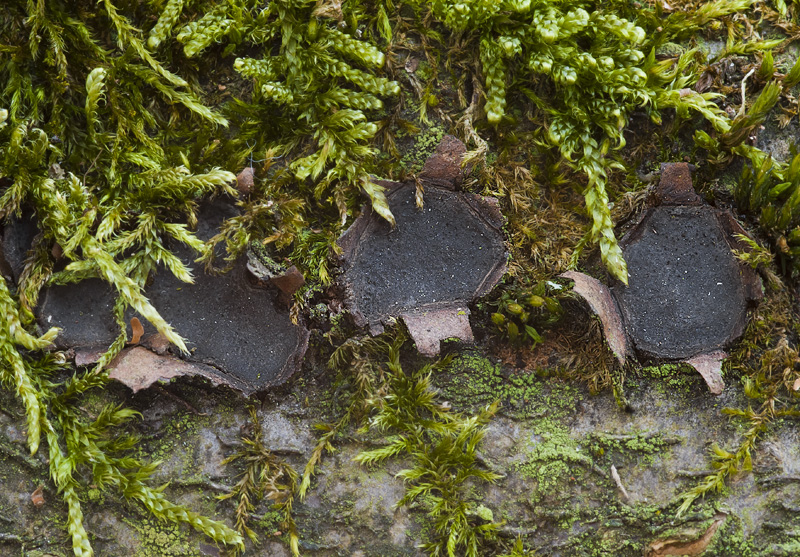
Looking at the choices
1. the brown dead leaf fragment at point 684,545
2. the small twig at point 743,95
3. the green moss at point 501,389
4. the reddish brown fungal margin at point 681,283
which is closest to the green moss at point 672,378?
the reddish brown fungal margin at point 681,283

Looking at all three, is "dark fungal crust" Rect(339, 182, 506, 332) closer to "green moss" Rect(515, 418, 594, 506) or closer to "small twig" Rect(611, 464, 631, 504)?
"green moss" Rect(515, 418, 594, 506)

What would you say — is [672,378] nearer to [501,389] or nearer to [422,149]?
[501,389]

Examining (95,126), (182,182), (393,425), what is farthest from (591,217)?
(95,126)

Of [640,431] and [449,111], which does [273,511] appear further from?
[449,111]

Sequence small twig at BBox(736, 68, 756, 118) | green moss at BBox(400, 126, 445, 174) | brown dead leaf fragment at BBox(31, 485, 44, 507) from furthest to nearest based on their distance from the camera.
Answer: green moss at BBox(400, 126, 445, 174) < small twig at BBox(736, 68, 756, 118) < brown dead leaf fragment at BBox(31, 485, 44, 507)

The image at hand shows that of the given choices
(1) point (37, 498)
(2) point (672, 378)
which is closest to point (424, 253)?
(2) point (672, 378)

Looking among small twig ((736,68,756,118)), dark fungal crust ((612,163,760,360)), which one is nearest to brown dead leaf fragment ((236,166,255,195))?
dark fungal crust ((612,163,760,360))
